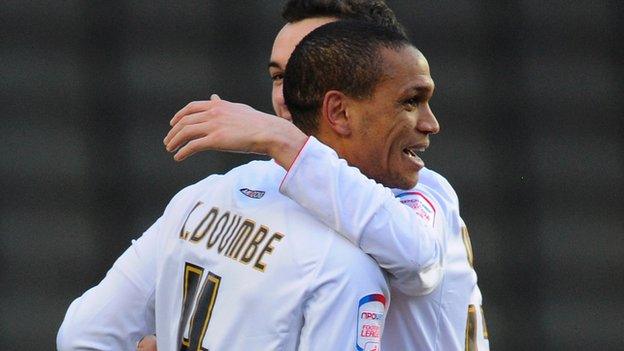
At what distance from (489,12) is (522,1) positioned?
0.11 meters

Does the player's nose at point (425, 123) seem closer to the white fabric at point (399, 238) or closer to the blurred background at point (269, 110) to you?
the white fabric at point (399, 238)

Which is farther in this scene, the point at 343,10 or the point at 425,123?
the point at 343,10

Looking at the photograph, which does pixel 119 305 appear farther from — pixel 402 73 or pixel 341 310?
pixel 402 73

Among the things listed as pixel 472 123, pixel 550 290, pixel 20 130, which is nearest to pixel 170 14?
pixel 20 130

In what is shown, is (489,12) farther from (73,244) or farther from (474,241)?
(73,244)

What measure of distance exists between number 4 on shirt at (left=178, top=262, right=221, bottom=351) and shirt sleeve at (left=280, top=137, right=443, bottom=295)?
190 millimetres

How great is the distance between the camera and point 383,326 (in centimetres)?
191

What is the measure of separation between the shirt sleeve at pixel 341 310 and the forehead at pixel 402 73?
0.94 feet

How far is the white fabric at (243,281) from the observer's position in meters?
1.83

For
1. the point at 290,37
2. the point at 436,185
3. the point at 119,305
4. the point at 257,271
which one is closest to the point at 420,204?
the point at 436,185

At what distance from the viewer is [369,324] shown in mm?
1827

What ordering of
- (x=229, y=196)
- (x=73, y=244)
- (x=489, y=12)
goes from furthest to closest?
(x=489, y=12)
(x=73, y=244)
(x=229, y=196)

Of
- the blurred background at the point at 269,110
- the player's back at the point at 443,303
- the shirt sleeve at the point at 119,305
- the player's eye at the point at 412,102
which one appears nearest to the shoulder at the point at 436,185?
the player's back at the point at 443,303

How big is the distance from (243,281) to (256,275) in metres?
0.03
